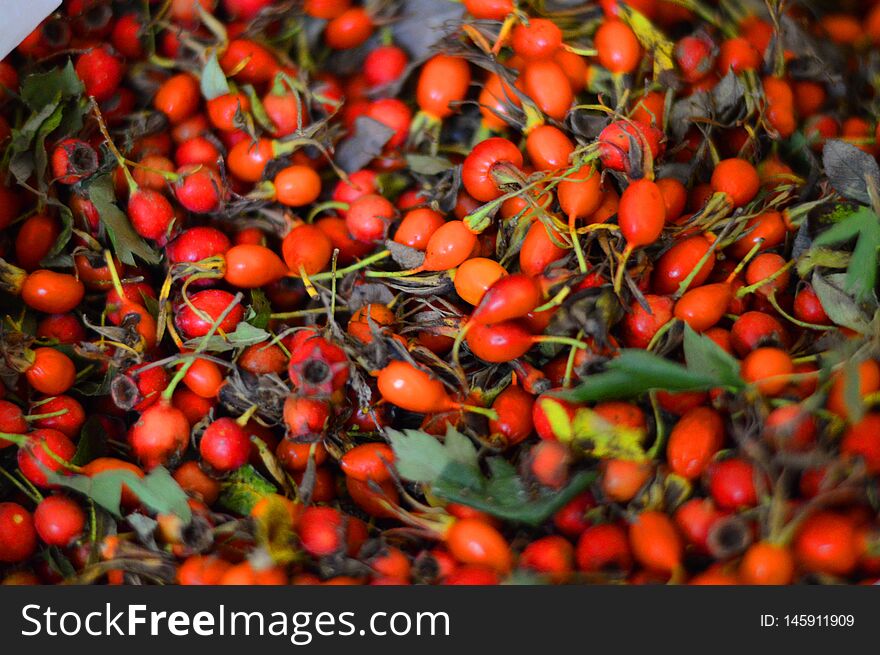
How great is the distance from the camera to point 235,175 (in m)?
1.26

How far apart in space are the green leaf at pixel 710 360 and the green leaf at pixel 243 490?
0.55 metres

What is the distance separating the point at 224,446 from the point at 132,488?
117 millimetres

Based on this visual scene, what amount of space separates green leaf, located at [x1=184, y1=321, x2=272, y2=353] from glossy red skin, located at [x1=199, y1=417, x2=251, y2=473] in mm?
110

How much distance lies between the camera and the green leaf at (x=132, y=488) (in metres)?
0.95

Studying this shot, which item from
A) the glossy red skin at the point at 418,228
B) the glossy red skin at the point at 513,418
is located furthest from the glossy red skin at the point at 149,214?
the glossy red skin at the point at 513,418

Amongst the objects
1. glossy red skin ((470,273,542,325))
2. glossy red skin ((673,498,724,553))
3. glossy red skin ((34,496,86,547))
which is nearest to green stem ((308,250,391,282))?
glossy red skin ((470,273,542,325))

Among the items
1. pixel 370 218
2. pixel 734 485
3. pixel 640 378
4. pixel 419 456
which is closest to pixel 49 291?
pixel 370 218

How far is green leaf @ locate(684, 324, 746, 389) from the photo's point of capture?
916 mm

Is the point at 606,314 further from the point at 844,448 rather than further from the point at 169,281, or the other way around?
the point at 169,281

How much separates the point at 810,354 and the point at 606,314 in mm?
264

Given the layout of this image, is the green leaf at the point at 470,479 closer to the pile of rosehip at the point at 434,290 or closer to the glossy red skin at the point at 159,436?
the pile of rosehip at the point at 434,290

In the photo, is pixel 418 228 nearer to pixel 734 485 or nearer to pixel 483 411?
pixel 483 411

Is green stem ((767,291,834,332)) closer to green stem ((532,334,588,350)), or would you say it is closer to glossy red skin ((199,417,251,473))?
green stem ((532,334,588,350))

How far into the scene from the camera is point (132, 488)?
3.12ft
